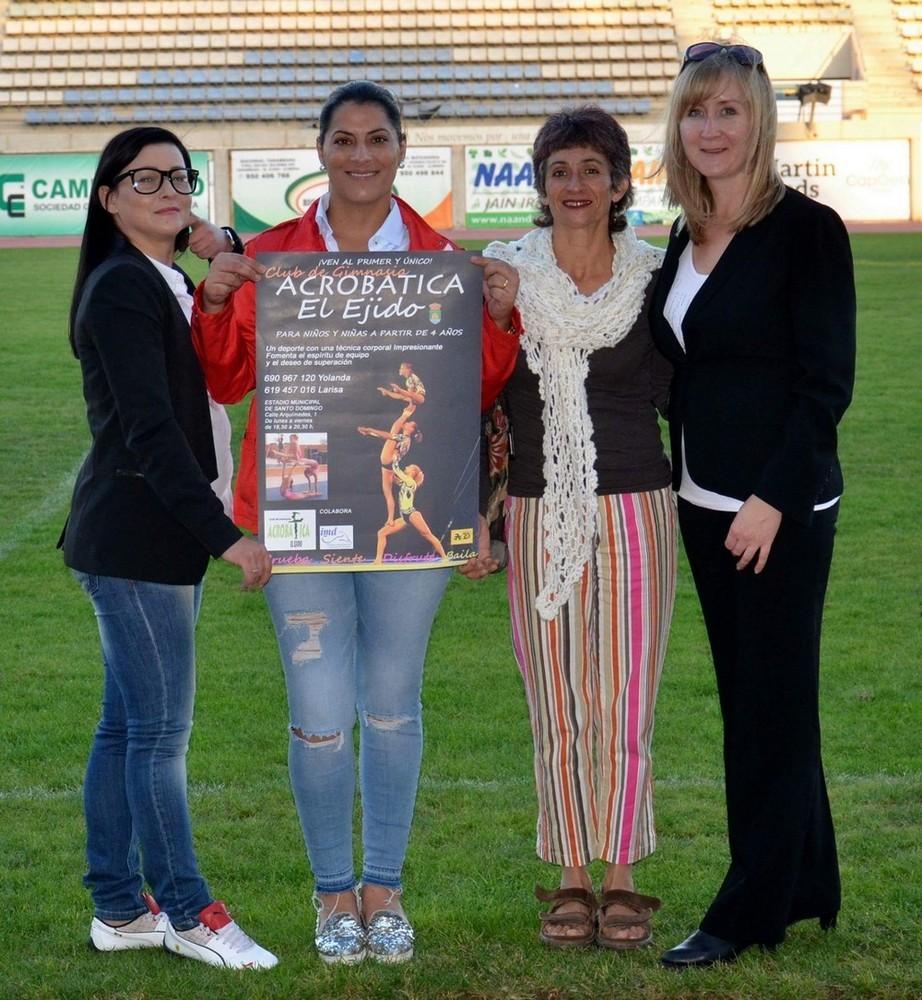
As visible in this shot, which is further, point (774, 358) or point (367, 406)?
point (367, 406)

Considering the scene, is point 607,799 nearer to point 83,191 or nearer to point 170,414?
point 170,414

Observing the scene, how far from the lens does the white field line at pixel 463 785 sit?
4285 mm

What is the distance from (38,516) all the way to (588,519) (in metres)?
5.97

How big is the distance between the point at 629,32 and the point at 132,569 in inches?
1313

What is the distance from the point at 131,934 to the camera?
3107mm

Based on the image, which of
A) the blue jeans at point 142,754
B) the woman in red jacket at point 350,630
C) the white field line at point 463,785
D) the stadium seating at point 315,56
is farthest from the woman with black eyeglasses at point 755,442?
the stadium seating at point 315,56

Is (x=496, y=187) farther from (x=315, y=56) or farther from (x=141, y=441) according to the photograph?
(x=141, y=441)

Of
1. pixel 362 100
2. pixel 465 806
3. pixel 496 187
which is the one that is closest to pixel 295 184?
pixel 496 187

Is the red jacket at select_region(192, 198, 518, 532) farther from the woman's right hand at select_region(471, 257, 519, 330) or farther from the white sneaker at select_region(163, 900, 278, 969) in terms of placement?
the white sneaker at select_region(163, 900, 278, 969)

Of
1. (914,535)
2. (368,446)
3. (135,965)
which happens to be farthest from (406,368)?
(914,535)

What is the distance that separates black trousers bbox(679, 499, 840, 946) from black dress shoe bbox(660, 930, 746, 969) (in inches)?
0.8

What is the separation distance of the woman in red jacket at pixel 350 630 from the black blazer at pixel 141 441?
0.34 feet

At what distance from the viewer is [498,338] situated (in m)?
2.93

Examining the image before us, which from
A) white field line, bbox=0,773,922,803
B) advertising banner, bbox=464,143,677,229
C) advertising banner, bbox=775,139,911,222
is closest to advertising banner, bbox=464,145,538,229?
advertising banner, bbox=464,143,677,229
